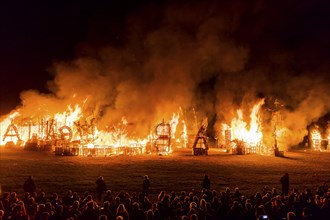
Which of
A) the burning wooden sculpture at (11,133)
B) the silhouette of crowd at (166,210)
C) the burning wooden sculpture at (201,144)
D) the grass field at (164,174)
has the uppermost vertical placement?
the burning wooden sculpture at (11,133)

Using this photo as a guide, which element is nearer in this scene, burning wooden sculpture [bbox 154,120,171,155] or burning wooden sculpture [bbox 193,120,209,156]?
burning wooden sculpture [bbox 193,120,209,156]

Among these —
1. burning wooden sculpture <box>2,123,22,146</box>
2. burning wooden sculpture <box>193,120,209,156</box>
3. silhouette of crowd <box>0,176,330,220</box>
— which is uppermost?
burning wooden sculpture <box>2,123,22,146</box>

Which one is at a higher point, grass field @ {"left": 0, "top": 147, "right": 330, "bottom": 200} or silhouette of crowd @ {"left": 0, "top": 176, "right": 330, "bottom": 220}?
silhouette of crowd @ {"left": 0, "top": 176, "right": 330, "bottom": 220}

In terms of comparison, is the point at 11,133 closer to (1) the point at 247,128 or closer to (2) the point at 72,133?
(2) the point at 72,133

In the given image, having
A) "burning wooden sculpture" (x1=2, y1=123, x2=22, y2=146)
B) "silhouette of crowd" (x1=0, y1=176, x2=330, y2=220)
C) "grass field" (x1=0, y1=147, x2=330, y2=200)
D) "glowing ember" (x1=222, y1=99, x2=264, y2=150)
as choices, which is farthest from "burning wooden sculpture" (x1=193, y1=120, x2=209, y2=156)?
"burning wooden sculpture" (x1=2, y1=123, x2=22, y2=146)

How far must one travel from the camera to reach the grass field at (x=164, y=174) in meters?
16.6

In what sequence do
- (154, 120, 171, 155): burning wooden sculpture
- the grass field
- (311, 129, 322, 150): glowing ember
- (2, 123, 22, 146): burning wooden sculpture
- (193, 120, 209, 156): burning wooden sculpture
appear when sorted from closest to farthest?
the grass field → (193, 120, 209, 156): burning wooden sculpture → (154, 120, 171, 155): burning wooden sculpture → (311, 129, 322, 150): glowing ember → (2, 123, 22, 146): burning wooden sculpture

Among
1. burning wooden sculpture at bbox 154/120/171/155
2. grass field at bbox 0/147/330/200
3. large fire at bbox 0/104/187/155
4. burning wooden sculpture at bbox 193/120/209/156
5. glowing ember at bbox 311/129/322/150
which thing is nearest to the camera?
grass field at bbox 0/147/330/200

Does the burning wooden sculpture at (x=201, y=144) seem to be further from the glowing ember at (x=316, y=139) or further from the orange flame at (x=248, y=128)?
the glowing ember at (x=316, y=139)

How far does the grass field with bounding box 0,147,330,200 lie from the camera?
54.5ft

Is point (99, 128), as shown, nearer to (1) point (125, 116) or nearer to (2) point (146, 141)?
(1) point (125, 116)

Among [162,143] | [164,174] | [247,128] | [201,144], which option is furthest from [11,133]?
[164,174]

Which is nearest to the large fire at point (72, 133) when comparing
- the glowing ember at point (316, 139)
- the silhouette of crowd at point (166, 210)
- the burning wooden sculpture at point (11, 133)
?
the burning wooden sculpture at point (11, 133)

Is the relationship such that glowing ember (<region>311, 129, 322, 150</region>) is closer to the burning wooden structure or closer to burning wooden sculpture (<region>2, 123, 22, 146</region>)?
the burning wooden structure
